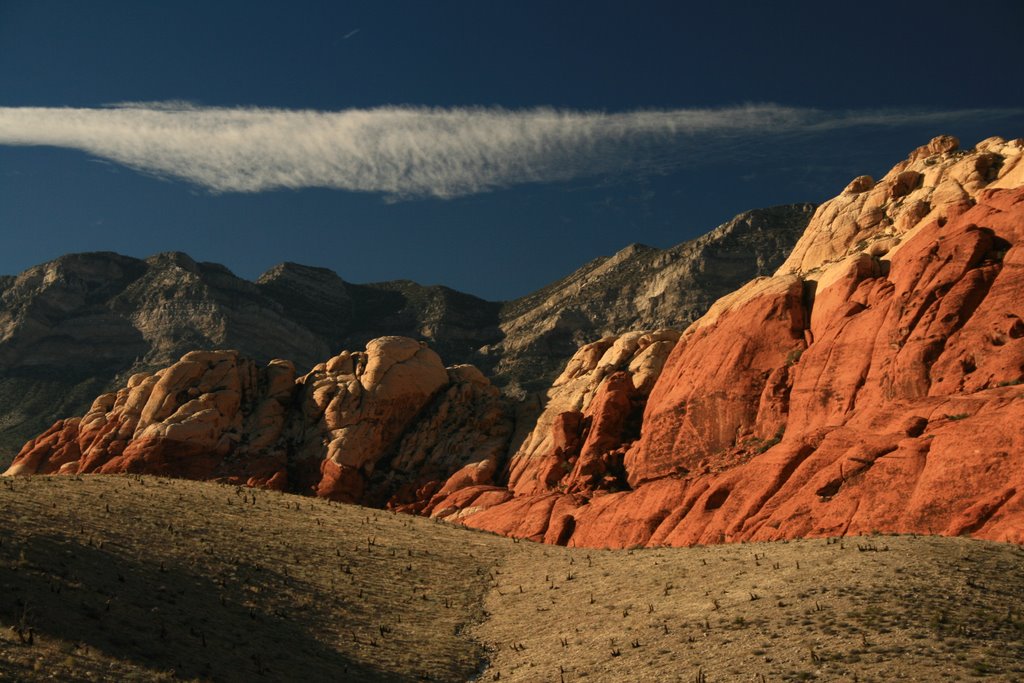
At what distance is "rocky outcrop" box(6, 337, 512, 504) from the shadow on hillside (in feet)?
159

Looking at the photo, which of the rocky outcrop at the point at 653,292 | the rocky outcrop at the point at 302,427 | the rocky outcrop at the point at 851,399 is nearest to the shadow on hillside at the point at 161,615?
the rocky outcrop at the point at 851,399

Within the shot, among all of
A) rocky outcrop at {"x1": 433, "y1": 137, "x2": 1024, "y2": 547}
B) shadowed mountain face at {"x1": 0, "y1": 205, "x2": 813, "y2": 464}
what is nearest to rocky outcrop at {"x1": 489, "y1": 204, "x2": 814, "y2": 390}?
shadowed mountain face at {"x1": 0, "y1": 205, "x2": 813, "y2": 464}

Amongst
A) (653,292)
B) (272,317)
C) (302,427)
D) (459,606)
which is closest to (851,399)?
(459,606)

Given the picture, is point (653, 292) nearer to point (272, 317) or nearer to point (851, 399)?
point (272, 317)

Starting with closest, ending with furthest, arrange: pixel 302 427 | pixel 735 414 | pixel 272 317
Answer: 1. pixel 735 414
2. pixel 302 427
3. pixel 272 317

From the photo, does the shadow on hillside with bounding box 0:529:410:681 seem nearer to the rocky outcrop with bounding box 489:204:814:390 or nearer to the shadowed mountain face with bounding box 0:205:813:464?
the shadowed mountain face with bounding box 0:205:813:464

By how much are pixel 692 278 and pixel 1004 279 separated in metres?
108

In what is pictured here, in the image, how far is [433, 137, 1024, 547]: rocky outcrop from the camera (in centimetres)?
4288

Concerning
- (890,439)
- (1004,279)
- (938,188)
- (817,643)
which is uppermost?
(938,188)

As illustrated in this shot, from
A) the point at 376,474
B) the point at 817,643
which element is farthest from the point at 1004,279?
the point at 376,474

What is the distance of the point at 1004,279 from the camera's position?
2050 inches

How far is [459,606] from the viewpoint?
39031 millimetres

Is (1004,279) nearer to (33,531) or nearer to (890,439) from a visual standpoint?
(890,439)

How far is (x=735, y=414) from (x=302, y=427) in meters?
45.6
